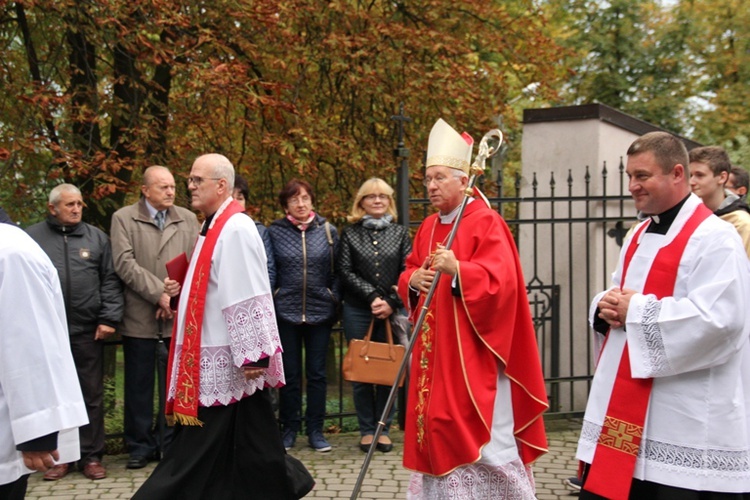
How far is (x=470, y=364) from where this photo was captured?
500 centimetres

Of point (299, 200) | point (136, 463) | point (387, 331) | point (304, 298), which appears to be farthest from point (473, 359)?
point (136, 463)

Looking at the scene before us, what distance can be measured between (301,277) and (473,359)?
2.49 m

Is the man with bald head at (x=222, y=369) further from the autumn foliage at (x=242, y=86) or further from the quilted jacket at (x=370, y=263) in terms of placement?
the autumn foliage at (x=242, y=86)

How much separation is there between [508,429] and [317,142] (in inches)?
212

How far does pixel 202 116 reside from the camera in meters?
9.48

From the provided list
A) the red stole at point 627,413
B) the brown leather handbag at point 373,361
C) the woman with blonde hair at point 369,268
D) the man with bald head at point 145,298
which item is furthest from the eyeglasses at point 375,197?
the red stole at point 627,413

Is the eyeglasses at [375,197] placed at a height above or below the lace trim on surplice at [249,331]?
above

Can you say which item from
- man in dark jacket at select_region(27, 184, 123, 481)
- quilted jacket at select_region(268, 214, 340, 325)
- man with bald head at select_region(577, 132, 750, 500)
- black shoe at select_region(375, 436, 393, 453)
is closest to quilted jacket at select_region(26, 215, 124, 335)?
man in dark jacket at select_region(27, 184, 123, 481)

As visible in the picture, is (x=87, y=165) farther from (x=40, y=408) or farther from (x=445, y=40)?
(x=40, y=408)

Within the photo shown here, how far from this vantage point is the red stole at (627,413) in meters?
3.77

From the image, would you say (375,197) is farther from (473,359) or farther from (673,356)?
(673,356)

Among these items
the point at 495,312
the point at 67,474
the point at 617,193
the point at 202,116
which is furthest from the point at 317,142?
the point at 495,312

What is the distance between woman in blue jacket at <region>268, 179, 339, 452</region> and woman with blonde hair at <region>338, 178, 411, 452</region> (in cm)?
15

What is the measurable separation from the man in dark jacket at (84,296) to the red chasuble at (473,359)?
2637 millimetres
